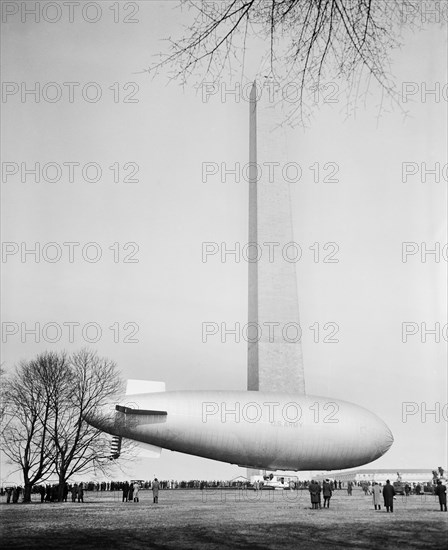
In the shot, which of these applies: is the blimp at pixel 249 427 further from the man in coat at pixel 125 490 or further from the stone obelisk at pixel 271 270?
the man in coat at pixel 125 490

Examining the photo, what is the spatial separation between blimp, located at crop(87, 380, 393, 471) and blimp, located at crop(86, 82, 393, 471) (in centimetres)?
6

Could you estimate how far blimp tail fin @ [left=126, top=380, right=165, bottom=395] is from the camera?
1580 inches

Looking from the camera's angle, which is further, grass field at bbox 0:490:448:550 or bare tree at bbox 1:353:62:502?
bare tree at bbox 1:353:62:502

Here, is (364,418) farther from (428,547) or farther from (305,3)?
(305,3)

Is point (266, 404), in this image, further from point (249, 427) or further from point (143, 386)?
point (143, 386)

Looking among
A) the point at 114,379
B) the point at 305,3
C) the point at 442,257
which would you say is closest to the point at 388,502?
the point at 442,257

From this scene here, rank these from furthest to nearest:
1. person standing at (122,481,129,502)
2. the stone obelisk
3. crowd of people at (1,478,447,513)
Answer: the stone obelisk
person standing at (122,481,129,502)
crowd of people at (1,478,447,513)

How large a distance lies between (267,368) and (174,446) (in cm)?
1036

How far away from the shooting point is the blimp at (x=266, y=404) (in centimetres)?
3862

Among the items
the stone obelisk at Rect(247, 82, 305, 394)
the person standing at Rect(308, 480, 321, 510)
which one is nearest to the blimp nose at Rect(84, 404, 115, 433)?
the stone obelisk at Rect(247, 82, 305, 394)

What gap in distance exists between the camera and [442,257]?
22359 mm

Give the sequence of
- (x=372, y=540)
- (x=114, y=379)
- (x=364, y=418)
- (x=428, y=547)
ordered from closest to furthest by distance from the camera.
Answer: (x=428, y=547), (x=372, y=540), (x=114, y=379), (x=364, y=418)

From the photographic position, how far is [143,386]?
4094 centimetres

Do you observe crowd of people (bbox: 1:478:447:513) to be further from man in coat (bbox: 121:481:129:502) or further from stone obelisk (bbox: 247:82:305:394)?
stone obelisk (bbox: 247:82:305:394)
